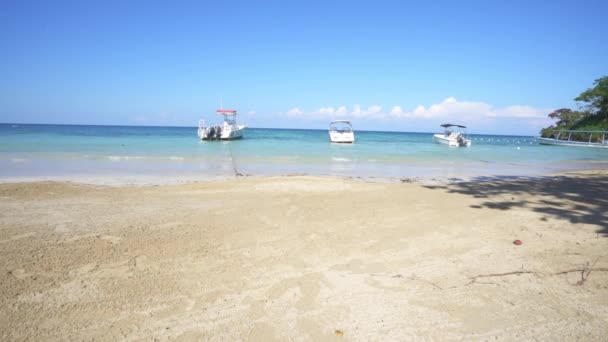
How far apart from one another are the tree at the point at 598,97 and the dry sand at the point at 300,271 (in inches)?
2412

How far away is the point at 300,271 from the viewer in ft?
11.4

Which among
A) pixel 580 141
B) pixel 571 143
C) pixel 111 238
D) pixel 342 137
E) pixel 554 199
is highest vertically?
pixel 580 141

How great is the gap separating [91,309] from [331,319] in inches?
77.6

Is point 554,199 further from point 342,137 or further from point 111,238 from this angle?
point 342,137

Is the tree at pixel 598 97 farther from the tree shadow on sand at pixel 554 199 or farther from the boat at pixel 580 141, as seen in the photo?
the tree shadow on sand at pixel 554 199

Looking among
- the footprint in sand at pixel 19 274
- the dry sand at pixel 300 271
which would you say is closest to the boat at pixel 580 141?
the dry sand at pixel 300 271

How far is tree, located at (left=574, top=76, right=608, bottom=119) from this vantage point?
50594 millimetres

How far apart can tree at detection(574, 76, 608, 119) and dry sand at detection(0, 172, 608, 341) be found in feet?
201

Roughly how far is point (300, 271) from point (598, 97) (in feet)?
225

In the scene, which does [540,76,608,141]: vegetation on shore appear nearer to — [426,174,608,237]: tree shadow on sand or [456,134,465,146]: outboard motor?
[456,134,465,146]: outboard motor

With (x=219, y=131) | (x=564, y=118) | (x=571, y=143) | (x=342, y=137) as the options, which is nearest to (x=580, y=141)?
(x=571, y=143)

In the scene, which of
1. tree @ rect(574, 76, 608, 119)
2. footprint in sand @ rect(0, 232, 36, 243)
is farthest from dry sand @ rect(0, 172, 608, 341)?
tree @ rect(574, 76, 608, 119)

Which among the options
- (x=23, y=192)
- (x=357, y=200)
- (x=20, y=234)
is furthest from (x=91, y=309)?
A: (x=23, y=192)

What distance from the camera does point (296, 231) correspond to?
15.9ft
